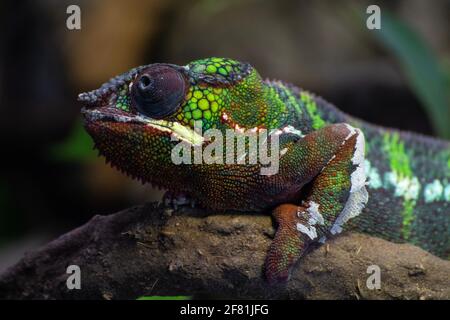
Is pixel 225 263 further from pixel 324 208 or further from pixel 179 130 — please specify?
pixel 179 130

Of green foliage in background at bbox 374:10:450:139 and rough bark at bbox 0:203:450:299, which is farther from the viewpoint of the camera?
green foliage in background at bbox 374:10:450:139

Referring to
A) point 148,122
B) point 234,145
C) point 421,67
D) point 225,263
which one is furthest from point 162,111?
point 421,67

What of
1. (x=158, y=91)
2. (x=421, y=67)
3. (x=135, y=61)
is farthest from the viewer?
(x=135, y=61)

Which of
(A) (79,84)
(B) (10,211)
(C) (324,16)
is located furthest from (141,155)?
(C) (324,16)

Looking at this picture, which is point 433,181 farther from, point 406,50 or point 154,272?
point 406,50

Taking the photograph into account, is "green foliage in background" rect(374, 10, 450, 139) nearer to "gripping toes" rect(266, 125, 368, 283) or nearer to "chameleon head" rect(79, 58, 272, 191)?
"gripping toes" rect(266, 125, 368, 283)

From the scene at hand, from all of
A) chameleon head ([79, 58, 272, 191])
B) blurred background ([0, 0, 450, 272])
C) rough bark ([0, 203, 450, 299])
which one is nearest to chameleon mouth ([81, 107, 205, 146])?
chameleon head ([79, 58, 272, 191])

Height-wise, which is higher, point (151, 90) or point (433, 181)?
point (151, 90)
